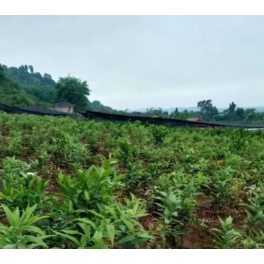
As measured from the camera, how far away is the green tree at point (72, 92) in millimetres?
46656

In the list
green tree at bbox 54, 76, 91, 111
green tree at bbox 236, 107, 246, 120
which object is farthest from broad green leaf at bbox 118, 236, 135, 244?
green tree at bbox 54, 76, 91, 111

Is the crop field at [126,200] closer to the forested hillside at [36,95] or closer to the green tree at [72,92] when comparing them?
the forested hillside at [36,95]

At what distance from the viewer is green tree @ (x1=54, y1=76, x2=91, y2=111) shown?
4666cm

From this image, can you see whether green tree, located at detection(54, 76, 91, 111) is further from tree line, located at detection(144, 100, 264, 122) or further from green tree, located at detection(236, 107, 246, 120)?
green tree, located at detection(236, 107, 246, 120)

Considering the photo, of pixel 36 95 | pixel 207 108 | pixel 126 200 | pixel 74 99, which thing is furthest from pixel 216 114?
pixel 126 200

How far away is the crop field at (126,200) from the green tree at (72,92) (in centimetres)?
4340

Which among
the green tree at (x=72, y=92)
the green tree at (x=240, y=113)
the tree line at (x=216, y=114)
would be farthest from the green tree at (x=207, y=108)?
the green tree at (x=72, y=92)

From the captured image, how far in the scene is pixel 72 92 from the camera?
4666cm

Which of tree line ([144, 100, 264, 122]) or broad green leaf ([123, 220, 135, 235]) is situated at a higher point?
tree line ([144, 100, 264, 122])

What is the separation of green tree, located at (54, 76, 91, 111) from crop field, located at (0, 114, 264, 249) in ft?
142

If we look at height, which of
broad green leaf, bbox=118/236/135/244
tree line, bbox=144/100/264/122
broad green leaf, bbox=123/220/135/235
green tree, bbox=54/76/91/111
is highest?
green tree, bbox=54/76/91/111

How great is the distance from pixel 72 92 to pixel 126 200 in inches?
1841

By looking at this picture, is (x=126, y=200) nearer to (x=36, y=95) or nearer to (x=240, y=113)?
(x=240, y=113)
